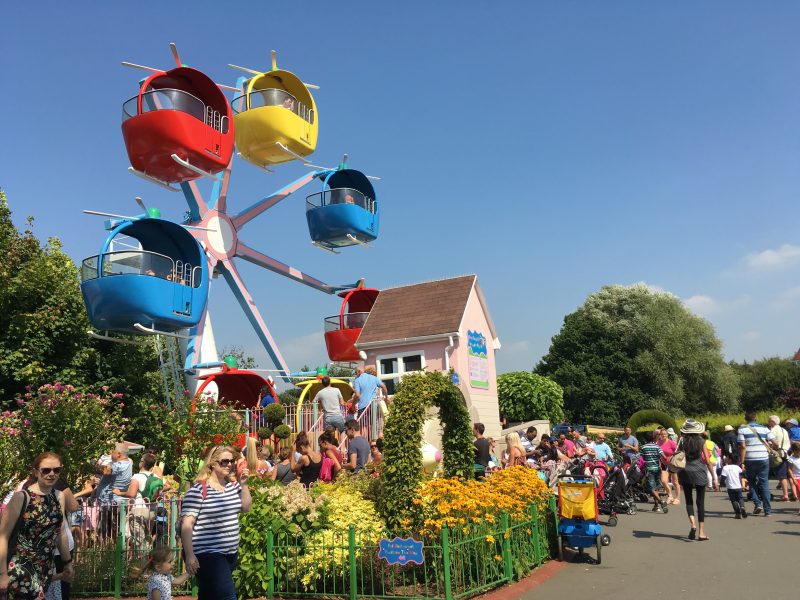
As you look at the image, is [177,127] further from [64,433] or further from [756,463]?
[756,463]

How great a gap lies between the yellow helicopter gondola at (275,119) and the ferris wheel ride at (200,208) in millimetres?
35

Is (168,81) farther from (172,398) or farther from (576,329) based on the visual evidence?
(576,329)

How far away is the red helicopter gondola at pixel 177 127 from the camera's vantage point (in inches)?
714

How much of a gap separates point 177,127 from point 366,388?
28.5ft

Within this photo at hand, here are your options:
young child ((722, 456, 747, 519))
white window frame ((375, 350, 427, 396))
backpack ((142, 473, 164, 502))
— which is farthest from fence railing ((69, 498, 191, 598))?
white window frame ((375, 350, 427, 396))

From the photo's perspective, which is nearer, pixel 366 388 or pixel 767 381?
pixel 366 388

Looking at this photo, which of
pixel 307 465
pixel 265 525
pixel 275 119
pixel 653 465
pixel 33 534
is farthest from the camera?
pixel 275 119

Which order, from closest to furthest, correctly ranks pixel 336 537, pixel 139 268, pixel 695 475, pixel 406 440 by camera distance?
pixel 336 537
pixel 406 440
pixel 695 475
pixel 139 268

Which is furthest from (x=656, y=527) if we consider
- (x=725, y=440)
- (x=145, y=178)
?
(x=145, y=178)

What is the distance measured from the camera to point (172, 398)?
20.9 metres

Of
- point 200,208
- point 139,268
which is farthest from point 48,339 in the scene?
point 139,268

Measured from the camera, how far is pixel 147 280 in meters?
16.4

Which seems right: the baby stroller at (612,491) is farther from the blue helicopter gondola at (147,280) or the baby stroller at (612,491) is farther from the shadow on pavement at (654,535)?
the blue helicopter gondola at (147,280)

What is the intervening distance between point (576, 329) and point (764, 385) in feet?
60.1
